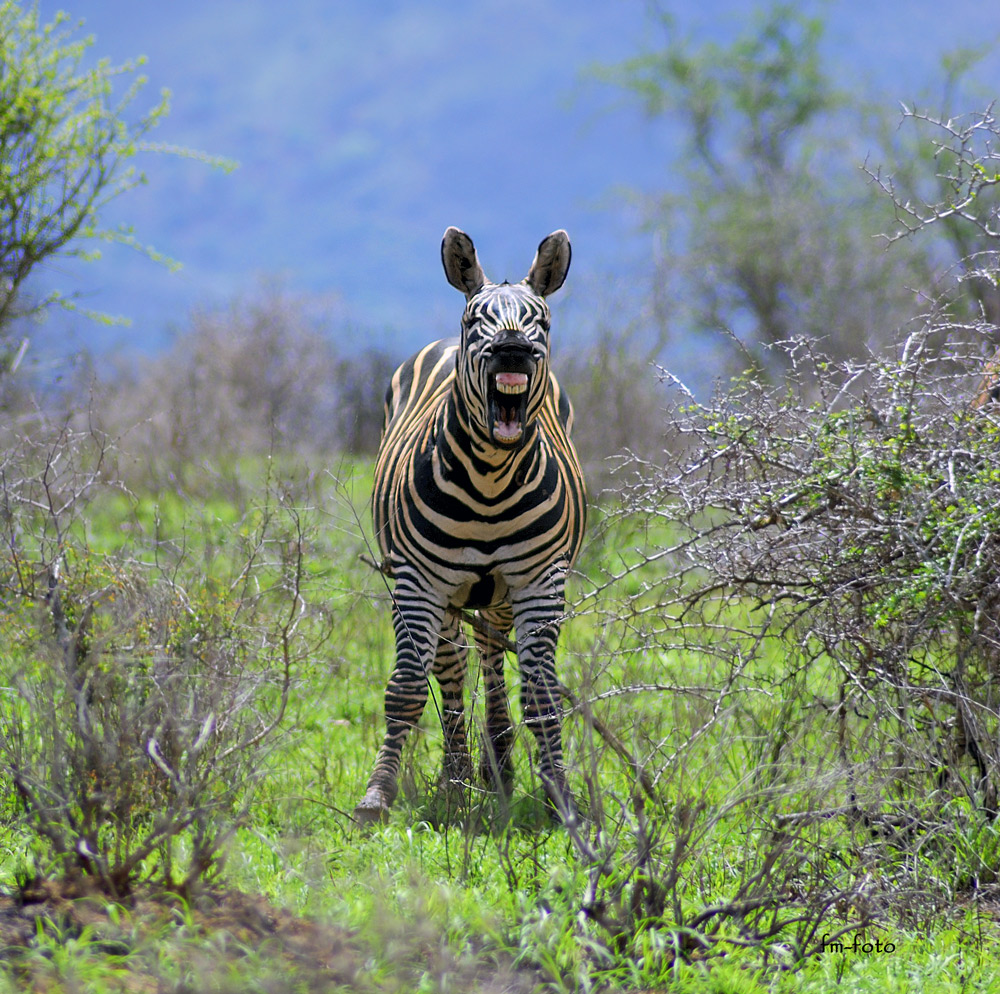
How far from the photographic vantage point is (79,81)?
8.97 m

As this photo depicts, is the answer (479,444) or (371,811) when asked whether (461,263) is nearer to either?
(479,444)

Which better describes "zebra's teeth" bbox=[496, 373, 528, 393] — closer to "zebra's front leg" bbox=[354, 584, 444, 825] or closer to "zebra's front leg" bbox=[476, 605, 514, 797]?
"zebra's front leg" bbox=[354, 584, 444, 825]

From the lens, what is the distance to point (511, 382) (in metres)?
4.60

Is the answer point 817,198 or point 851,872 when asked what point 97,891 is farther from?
point 817,198

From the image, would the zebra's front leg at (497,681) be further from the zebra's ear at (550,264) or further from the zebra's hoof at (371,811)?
the zebra's ear at (550,264)

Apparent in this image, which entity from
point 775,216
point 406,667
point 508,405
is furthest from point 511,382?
point 775,216

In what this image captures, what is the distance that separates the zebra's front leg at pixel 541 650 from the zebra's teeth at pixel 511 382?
1.01 m

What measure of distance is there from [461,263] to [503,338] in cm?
79

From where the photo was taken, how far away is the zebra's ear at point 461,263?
5.12 meters

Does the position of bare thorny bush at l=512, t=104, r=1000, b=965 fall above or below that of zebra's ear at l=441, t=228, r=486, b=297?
below

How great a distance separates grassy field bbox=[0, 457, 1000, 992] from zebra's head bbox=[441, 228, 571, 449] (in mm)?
882

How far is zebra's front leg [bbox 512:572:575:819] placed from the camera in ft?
16.6

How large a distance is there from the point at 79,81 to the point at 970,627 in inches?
316

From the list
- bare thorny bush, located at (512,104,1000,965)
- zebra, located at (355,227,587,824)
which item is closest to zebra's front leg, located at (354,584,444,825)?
zebra, located at (355,227,587,824)
